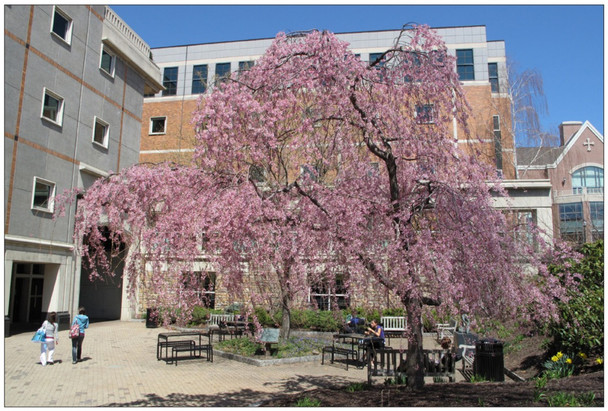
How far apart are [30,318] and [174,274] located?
2044 cm

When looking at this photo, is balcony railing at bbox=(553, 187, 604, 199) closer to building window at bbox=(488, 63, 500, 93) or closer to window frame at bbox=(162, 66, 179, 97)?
building window at bbox=(488, 63, 500, 93)

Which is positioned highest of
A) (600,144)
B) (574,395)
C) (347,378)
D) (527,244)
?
(600,144)

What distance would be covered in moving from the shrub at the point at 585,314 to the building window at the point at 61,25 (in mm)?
20934

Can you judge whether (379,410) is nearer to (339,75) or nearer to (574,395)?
(574,395)

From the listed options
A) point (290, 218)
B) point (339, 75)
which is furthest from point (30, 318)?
point (339, 75)

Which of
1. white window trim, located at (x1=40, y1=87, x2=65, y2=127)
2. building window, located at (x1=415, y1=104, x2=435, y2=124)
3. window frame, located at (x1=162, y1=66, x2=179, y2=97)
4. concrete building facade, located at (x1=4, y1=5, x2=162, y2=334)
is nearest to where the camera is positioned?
building window, located at (x1=415, y1=104, x2=435, y2=124)

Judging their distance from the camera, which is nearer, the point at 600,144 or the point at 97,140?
the point at 97,140

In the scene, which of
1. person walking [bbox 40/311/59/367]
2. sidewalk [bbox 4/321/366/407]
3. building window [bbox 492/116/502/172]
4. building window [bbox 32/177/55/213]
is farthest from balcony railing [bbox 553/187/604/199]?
person walking [bbox 40/311/59/367]

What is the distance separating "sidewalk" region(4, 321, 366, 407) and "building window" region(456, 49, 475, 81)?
87.6 feet

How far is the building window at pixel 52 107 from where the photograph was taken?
19609 mm

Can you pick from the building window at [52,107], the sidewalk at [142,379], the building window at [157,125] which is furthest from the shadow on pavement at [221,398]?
the building window at [157,125]

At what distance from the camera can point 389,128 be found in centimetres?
822

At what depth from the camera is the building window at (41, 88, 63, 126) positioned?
19.6 m

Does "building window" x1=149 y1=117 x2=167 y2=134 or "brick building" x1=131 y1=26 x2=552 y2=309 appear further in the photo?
"building window" x1=149 y1=117 x2=167 y2=134
